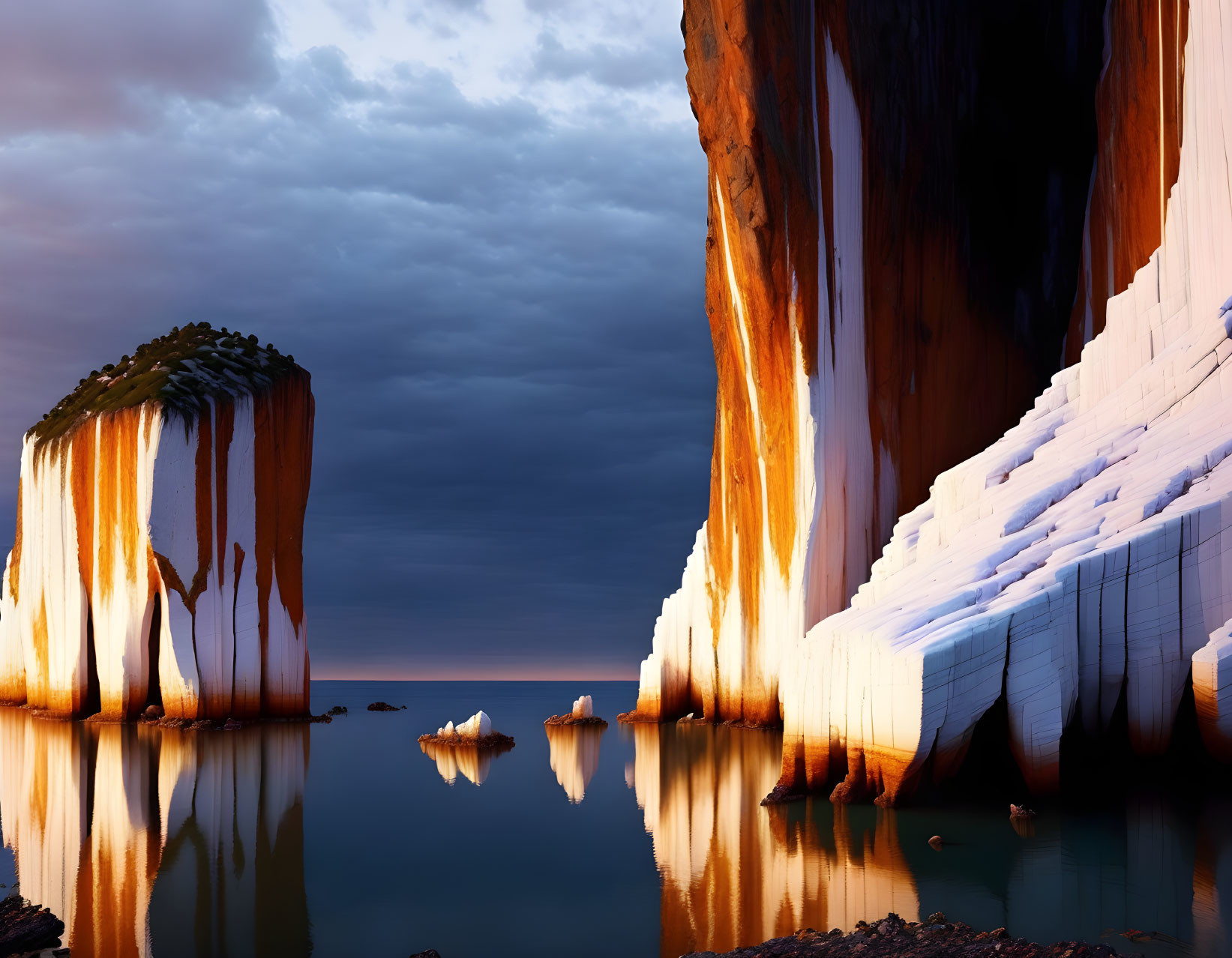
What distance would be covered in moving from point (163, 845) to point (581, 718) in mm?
16417

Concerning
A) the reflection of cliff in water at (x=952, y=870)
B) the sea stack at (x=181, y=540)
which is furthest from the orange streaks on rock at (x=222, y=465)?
the reflection of cliff in water at (x=952, y=870)

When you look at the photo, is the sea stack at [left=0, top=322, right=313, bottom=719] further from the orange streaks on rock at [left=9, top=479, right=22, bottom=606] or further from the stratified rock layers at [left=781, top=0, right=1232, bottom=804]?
the stratified rock layers at [left=781, top=0, right=1232, bottom=804]

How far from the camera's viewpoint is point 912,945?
5777mm

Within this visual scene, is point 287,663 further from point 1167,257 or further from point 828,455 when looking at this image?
point 1167,257

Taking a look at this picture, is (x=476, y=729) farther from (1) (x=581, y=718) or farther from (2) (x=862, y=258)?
(2) (x=862, y=258)

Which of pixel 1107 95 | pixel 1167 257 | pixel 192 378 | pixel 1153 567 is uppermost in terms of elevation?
pixel 1107 95

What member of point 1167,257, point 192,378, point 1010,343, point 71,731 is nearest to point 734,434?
point 1010,343

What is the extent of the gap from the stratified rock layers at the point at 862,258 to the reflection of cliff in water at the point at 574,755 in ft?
9.89

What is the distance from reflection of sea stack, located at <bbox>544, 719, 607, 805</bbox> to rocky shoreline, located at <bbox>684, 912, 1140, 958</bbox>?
7184mm

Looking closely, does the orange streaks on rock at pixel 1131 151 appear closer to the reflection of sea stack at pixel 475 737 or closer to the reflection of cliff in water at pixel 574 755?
the reflection of cliff in water at pixel 574 755

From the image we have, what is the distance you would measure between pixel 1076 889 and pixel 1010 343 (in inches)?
660

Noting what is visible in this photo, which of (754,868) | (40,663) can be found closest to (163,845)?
(754,868)

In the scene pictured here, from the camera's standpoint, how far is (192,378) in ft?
89.8

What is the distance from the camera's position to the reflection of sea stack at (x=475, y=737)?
20891mm
